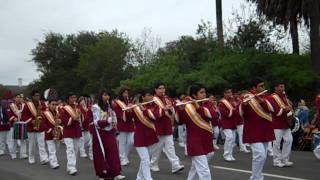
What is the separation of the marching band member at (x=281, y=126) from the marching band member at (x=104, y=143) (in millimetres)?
3291

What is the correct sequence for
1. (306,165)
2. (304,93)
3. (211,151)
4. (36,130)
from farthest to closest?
(304,93) → (36,130) → (306,165) → (211,151)

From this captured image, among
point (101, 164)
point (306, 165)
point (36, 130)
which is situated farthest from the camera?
point (36, 130)

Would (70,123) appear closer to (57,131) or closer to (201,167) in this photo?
(57,131)

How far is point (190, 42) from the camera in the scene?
3023 centimetres

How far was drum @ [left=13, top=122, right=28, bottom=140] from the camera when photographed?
14.8m

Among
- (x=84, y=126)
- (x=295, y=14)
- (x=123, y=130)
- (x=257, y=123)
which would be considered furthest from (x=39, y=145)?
(x=295, y=14)

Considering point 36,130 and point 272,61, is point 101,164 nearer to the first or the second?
point 36,130

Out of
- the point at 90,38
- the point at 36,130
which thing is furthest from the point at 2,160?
the point at 90,38

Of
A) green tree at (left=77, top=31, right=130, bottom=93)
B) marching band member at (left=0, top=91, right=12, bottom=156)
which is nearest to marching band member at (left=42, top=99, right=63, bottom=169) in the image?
marching band member at (left=0, top=91, right=12, bottom=156)

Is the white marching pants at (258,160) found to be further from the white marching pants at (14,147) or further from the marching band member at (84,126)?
the white marching pants at (14,147)

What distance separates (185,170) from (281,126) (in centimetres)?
230

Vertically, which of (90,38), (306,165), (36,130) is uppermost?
(90,38)

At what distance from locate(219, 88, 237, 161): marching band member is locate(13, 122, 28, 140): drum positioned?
513cm

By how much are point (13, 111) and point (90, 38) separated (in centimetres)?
4245
